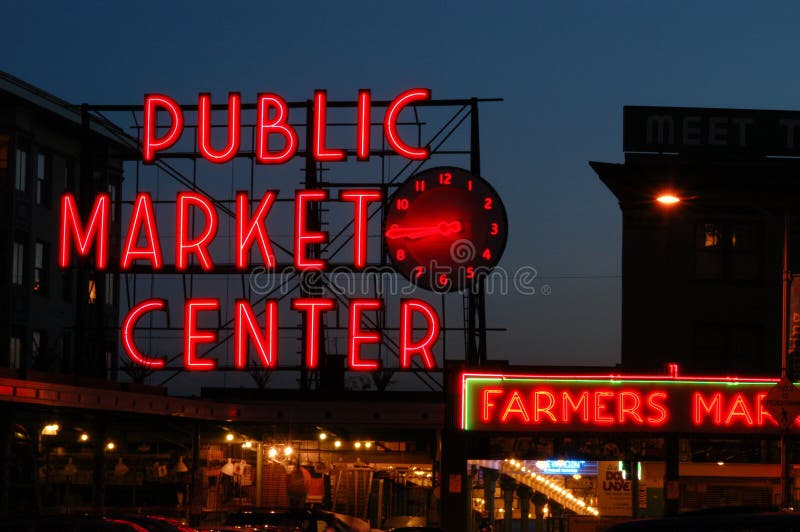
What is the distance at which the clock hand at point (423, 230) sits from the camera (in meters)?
39.6

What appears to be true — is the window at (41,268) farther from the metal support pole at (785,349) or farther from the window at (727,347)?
the metal support pole at (785,349)

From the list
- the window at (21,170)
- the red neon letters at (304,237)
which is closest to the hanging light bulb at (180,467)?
the red neon letters at (304,237)

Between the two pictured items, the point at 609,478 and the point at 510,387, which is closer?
the point at 510,387

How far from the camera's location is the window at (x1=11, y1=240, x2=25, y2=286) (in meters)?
51.4

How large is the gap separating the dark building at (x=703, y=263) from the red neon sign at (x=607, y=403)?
346 inches

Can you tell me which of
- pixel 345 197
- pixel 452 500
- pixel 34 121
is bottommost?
pixel 452 500

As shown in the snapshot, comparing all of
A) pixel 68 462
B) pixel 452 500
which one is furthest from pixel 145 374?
pixel 452 500

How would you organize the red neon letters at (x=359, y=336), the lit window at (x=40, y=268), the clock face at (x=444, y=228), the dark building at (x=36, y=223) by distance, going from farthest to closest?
the lit window at (x=40, y=268) < the dark building at (x=36, y=223) < the clock face at (x=444, y=228) < the red neon letters at (x=359, y=336)

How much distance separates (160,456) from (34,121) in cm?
2098

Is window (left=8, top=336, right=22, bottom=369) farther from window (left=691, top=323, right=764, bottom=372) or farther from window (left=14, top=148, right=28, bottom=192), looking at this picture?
window (left=691, top=323, right=764, bottom=372)

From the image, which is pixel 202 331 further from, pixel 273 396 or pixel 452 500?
pixel 452 500

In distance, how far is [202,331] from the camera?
131ft

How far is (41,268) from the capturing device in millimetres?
53531

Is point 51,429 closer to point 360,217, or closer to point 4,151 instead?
point 360,217
